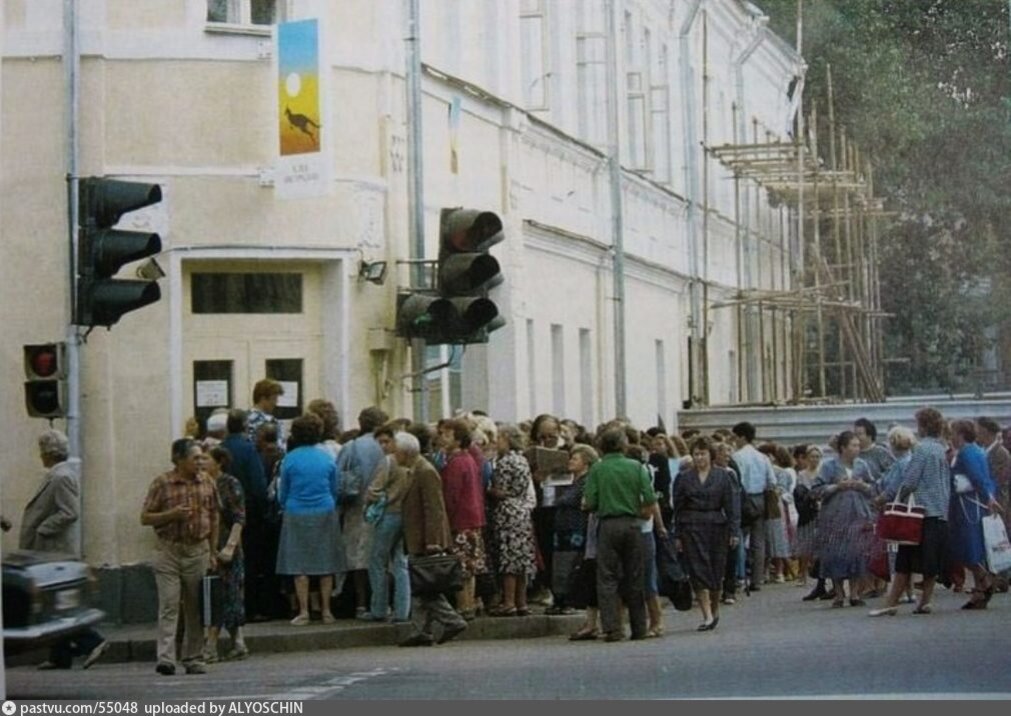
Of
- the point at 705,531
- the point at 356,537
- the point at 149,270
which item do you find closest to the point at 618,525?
the point at 705,531

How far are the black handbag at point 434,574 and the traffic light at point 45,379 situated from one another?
2821 mm

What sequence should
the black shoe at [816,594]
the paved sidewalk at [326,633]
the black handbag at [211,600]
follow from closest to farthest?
the black handbag at [211,600] < the paved sidewalk at [326,633] < the black shoe at [816,594]

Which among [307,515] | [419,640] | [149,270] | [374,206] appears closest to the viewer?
[419,640]

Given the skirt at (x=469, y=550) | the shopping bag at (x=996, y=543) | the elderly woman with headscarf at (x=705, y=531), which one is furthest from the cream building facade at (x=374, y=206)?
the shopping bag at (x=996, y=543)

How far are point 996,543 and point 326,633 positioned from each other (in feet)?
13.8

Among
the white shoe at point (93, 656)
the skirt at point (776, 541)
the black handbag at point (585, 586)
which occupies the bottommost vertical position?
the white shoe at point (93, 656)

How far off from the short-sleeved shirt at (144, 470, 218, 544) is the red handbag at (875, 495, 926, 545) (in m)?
4.69

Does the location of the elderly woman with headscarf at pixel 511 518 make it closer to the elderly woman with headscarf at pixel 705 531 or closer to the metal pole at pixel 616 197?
the metal pole at pixel 616 197

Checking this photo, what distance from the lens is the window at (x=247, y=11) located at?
17.8 meters

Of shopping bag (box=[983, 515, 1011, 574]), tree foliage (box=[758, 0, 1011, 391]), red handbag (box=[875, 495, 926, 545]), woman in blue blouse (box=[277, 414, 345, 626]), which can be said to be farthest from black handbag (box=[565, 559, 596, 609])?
tree foliage (box=[758, 0, 1011, 391])

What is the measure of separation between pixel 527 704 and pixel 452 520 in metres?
7.14

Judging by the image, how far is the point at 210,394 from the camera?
17.6m

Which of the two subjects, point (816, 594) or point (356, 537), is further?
point (816, 594)

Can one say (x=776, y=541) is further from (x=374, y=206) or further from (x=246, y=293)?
(x=246, y=293)
